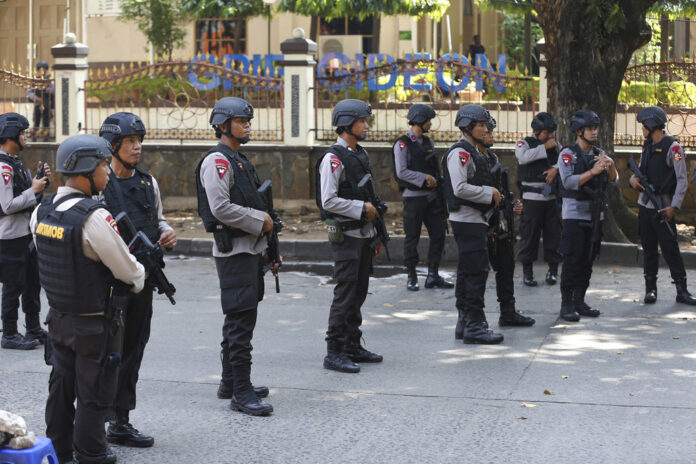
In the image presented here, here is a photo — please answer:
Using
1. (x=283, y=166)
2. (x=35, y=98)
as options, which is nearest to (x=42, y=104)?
(x=35, y=98)

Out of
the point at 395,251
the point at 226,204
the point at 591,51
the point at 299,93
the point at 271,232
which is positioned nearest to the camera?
the point at 226,204

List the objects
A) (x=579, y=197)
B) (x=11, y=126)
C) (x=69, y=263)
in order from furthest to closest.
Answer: (x=579, y=197)
(x=11, y=126)
(x=69, y=263)

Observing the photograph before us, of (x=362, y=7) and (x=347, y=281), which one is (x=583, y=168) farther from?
(x=362, y=7)

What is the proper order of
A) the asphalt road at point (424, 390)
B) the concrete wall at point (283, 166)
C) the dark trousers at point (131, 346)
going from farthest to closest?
the concrete wall at point (283, 166)
the dark trousers at point (131, 346)
the asphalt road at point (424, 390)

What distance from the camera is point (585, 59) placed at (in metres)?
12.6

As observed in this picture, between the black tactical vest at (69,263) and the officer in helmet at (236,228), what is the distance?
1310 millimetres

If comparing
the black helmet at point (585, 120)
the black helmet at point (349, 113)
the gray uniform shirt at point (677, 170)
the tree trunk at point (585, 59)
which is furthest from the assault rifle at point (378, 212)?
the tree trunk at point (585, 59)

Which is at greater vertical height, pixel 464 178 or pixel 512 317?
pixel 464 178

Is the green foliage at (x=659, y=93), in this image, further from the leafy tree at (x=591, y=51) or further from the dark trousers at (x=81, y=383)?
the dark trousers at (x=81, y=383)

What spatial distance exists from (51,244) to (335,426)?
2.07 metres

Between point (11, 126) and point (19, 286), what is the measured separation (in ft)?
4.19

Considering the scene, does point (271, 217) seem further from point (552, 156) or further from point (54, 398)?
point (552, 156)

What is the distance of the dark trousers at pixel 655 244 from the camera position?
9.83m

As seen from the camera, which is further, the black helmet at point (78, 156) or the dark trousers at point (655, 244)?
the dark trousers at point (655, 244)
